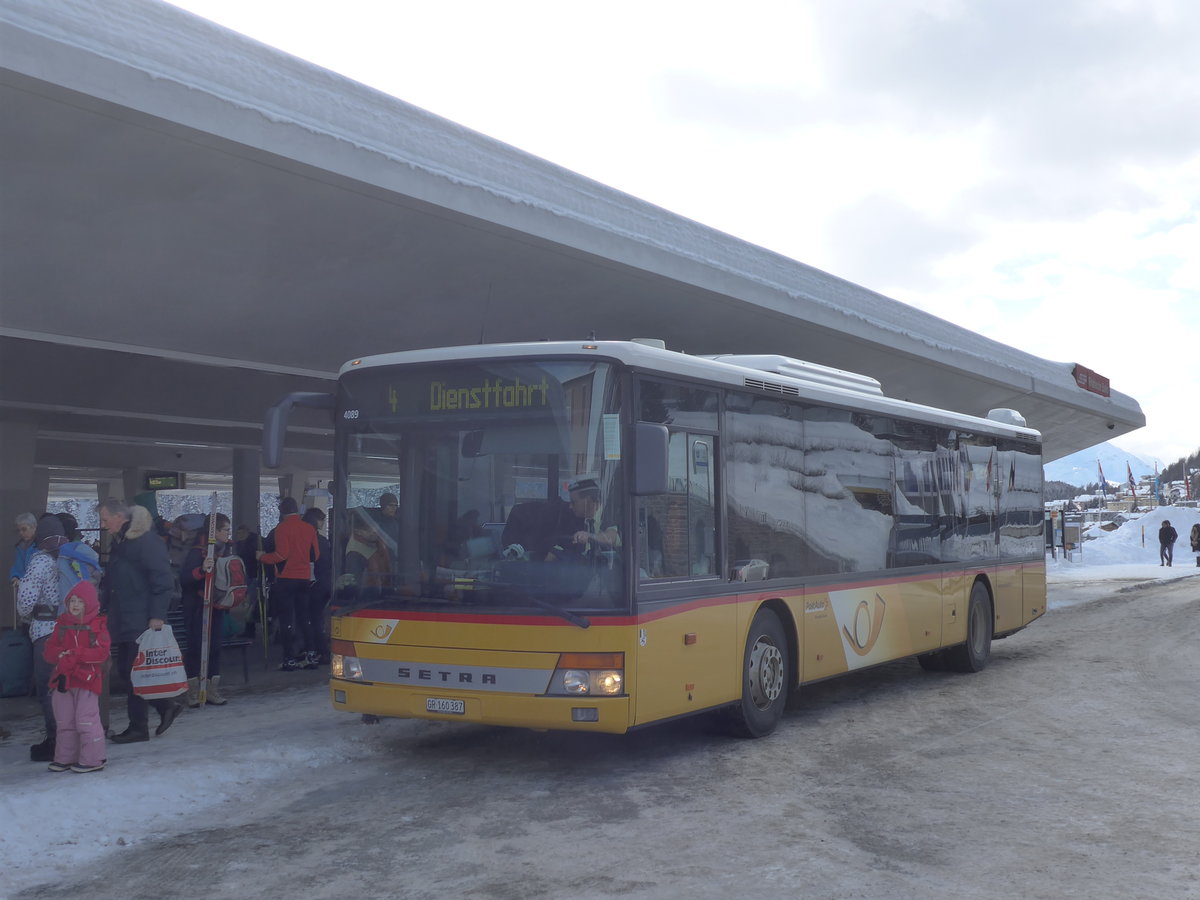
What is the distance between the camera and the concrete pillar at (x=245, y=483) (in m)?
40.5

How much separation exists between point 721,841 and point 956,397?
92.8 ft

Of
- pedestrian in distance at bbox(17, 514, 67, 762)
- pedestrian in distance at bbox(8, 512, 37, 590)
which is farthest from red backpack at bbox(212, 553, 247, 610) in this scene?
pedestrian in distance at bbox(17, 514, 67, 762)

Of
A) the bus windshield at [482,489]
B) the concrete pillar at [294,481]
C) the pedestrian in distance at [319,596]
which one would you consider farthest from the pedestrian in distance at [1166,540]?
the bus windshield at [482,489]

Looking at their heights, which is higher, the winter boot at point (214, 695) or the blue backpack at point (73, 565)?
the blue backpack at point (73, 565)

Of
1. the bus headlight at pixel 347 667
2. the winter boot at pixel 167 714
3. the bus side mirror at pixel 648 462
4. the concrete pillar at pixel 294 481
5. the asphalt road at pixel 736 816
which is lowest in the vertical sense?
the asphalt road at pixel 736 816

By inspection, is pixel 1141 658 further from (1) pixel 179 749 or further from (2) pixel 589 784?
(1) pixel 179 749

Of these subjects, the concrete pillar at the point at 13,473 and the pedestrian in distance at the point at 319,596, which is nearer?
the pedestrian in distance at the point at 319,596

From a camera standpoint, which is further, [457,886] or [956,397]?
[956,397]

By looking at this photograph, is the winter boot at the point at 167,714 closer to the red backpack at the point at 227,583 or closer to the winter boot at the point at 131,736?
the winter boot at the point at 131,736

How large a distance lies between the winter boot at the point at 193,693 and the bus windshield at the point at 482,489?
11.7ft

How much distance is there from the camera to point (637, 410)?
7.93 meters

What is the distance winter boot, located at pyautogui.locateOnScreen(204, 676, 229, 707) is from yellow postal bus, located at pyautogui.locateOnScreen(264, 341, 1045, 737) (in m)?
3.36

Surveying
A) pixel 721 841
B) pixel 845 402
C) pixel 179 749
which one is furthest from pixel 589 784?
pixel 845 402

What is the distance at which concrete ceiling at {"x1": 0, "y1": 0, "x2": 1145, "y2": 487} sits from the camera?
10.4m
